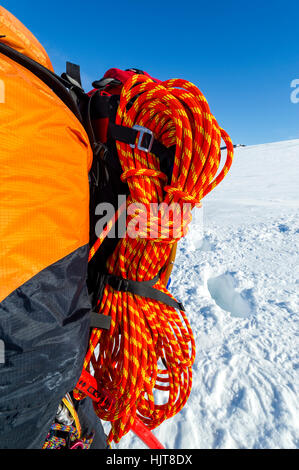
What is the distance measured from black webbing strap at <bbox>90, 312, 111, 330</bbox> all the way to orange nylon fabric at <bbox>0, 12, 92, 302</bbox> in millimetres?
297

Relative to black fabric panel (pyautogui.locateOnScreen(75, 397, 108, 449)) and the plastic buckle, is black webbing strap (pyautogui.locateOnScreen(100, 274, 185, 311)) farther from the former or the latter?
black fabric panel (pyautogui.locateOnScreen(75, 397, 108, 449))

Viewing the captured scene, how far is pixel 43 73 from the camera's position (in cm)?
62

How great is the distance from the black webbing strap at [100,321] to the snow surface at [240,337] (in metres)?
0.76

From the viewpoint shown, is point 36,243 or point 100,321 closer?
point 36,243

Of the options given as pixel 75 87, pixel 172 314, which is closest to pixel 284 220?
pixel 172 314

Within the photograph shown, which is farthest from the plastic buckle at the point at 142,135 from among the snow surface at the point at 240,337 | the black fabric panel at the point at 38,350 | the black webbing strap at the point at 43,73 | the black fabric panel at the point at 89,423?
the snow surface at the point at 240,337

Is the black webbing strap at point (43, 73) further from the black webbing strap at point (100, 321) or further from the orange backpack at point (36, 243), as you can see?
the black webbing strap at point (100, 321)

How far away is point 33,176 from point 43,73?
0.96 ft

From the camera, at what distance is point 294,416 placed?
117 cm

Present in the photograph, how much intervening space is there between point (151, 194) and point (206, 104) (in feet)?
1.00

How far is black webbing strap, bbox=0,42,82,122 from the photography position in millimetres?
558

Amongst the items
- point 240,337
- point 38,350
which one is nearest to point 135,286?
point 38,350

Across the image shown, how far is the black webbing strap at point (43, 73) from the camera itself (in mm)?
558

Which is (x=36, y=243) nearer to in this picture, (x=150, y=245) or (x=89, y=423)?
(x=150, y=245)
